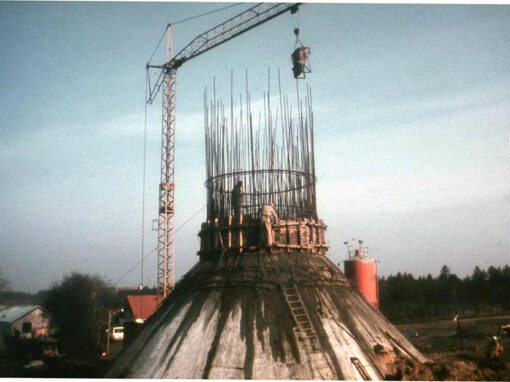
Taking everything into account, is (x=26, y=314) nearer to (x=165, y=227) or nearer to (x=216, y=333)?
(x=165, y=227)

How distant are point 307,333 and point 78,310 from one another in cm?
4489

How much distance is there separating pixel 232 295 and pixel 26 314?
45923mm

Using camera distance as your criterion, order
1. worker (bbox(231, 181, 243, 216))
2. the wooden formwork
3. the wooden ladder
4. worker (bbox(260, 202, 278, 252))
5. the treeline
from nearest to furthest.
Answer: the wooden ladder
worker (bbox(260, 202, 278, 252))
the wooden formwork
worker (bbox(231, 181, 243, 216))
the treeline

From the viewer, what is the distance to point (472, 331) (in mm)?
42531

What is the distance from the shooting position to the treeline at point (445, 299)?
7044 centimetres

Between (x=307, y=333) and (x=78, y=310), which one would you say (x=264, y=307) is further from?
(x=78, y=310)

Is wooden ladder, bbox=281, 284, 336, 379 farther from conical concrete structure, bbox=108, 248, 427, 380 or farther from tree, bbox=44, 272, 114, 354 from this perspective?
tree, bbox=44, 272, 114, 354

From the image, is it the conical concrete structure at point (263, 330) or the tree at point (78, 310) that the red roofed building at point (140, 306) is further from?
the conical concrete structure at point (263, 330)

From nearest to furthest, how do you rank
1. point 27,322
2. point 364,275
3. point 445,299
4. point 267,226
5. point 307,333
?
point 307,333 < point 267,226 < point 364,275 < point 27,322 < point 445,299

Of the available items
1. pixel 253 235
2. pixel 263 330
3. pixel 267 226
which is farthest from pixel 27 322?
pixel 263 330

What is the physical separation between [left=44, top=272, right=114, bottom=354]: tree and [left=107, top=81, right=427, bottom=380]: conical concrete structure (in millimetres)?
30907

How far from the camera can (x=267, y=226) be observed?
1672 centimetres

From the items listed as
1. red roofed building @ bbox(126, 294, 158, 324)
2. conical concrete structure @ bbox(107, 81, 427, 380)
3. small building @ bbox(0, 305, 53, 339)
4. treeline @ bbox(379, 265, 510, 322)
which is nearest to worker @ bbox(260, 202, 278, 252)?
conical concrete structure @ bbox(107, 81, 427, 380)

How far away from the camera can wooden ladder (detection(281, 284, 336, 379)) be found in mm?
12560
